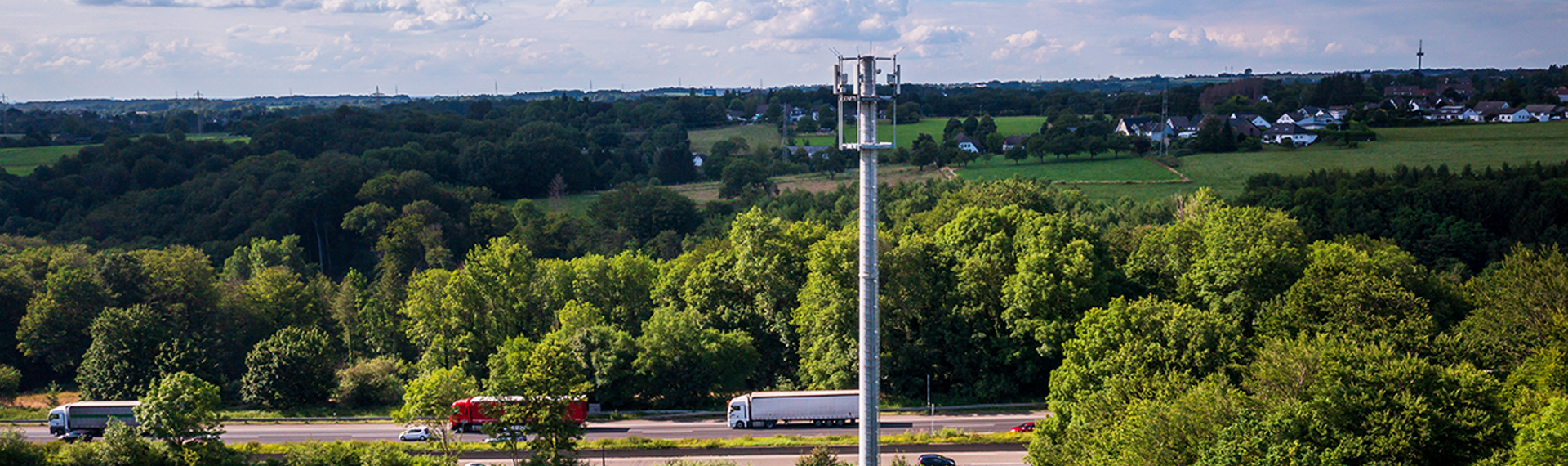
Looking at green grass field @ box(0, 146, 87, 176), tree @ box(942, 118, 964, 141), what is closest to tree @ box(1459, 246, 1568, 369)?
tree @ box(942, 118, 964, 141)

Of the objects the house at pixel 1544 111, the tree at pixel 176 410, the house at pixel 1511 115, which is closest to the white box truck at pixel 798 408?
the tree at pixel 176 410

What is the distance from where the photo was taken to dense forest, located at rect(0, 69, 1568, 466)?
2503 centimetres

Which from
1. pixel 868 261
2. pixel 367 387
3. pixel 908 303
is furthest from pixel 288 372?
pixel 868 261

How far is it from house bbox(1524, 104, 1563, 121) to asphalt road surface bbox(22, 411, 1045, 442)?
9233cm

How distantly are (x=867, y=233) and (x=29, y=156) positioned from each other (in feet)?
488

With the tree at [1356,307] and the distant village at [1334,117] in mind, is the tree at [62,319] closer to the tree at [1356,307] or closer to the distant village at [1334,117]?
the tree at [1356,307]

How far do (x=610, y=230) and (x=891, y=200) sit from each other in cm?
2694

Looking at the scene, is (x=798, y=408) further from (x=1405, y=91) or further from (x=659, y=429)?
(x=1405, y=91)

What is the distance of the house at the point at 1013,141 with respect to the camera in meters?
112

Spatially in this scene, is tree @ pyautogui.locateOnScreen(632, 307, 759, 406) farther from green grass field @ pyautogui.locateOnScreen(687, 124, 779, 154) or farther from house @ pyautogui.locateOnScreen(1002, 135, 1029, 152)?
green grass field @ pyautogui.locateOnScreen(687, 124, 779, 154)

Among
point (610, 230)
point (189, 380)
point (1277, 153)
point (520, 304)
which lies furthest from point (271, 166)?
point (1277, 153)

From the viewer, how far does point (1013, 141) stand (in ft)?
381

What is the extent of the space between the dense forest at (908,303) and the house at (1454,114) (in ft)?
101

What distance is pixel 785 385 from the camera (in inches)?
1943
